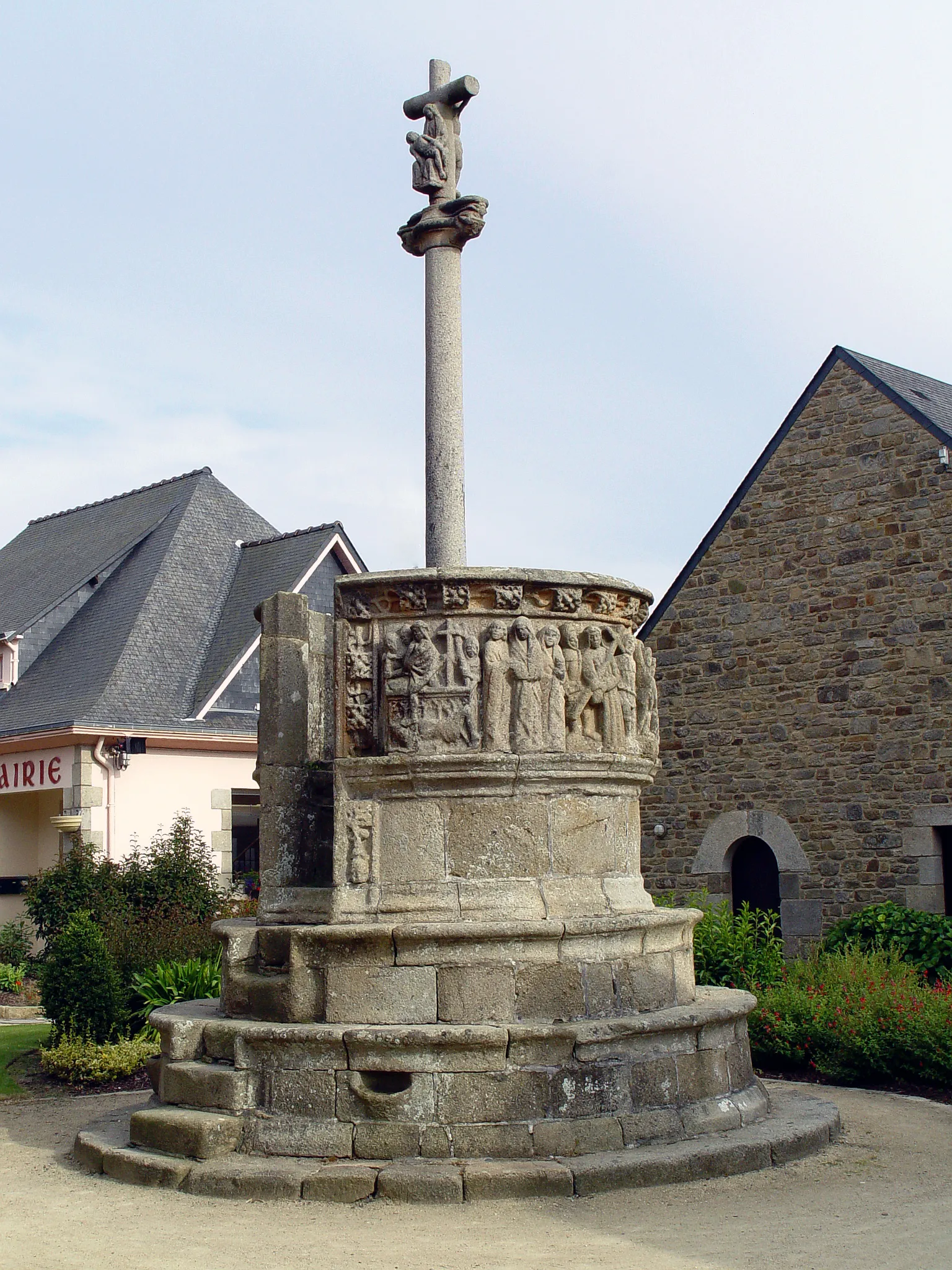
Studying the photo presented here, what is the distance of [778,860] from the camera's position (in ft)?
47.4

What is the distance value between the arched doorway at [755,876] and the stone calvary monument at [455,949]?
273 inches

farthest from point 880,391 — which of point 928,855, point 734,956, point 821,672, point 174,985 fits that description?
point 174,985

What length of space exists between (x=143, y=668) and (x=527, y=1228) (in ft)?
42.2

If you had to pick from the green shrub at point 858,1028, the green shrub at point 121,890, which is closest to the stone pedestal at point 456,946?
the green shrub at point 858,1028

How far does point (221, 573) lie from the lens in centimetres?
1988

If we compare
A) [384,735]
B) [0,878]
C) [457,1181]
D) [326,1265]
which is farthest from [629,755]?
[0,878]

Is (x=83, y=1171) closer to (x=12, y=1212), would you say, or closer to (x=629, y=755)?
(x=12, y=1212)

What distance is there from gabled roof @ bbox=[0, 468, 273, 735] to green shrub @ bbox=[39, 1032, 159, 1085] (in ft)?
21.8

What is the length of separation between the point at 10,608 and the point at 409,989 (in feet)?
48.9

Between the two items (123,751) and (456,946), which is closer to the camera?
(456,946)

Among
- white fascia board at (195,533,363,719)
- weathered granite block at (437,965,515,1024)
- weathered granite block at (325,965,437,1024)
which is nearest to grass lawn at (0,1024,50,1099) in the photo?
weathered granite block at (325,965,437,1024)

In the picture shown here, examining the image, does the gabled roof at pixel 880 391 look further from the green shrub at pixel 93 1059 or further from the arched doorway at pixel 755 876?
the green shrub at pixel 93 1059

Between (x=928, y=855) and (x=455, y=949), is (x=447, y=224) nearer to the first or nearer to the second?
(x=455, y=949)

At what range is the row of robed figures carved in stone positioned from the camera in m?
7.16
